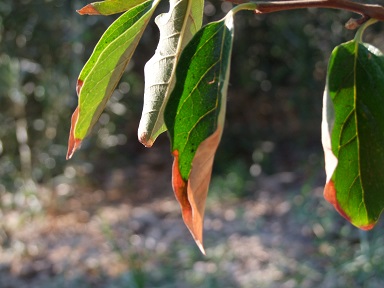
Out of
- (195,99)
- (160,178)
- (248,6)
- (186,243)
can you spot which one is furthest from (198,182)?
(160,178)

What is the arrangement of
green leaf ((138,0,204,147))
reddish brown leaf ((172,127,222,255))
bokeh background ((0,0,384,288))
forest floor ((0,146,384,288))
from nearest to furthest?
1. reddish brown leaf ((172,127,222,255))
2. green leaf ((138,0,204,147))
3. forest floor ((0,146,384,288))
4. bokeh background ((0,0,384,288))

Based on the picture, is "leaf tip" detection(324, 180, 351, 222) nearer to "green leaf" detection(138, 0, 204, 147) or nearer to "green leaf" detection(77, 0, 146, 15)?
"green leaf" detection(138, 0, 204, 147)

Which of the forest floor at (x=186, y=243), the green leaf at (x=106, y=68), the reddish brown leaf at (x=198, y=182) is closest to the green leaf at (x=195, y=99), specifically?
the reddish brown leaf at (x=198, y=182)

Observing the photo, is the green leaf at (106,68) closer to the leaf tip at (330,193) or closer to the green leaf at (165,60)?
the green leaf at (165,60)

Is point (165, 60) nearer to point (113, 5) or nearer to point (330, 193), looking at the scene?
point (113, 5)

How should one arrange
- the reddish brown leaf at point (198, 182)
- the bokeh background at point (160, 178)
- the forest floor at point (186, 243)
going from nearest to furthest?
the reddish brown leaf at point (198, 182), the forest floor at point (186, 243), the bokeh background at point (160, 178)

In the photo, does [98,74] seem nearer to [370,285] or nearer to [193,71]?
[193,71]

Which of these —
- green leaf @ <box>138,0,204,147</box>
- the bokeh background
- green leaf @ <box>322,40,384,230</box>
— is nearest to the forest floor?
the bokeh background
